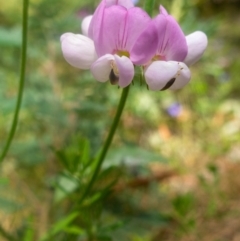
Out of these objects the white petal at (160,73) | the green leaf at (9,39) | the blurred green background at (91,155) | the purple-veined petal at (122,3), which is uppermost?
the purple-veined petal at (122,3)

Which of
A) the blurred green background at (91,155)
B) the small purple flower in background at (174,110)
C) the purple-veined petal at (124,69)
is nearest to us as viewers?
the purple-veined petal at (124,69)

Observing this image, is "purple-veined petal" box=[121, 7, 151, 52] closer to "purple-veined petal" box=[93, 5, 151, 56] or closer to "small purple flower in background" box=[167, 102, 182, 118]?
"purple-veined petal" box=[93, 5, 151, 56]

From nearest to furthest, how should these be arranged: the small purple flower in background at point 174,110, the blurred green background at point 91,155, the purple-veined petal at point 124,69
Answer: the purple-veined petal at point 124,69
the blurred green background at point 91,155
the small purple flower in background at point 174,110

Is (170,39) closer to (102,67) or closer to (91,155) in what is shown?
(102,67)

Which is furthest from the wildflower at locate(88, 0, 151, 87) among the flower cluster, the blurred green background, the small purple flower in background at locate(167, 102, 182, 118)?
the small purple flower in background at locate(167, 102, 182, 118)

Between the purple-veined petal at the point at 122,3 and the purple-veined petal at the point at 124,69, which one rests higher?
the purple-veined petal at the point at 122,3

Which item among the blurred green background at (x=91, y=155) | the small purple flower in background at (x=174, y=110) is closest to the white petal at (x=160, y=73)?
the blurred green background at (x=91, y=155)

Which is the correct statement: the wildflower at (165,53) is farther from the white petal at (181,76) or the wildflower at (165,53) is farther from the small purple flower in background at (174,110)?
the small purple flower in background at (174,110)
